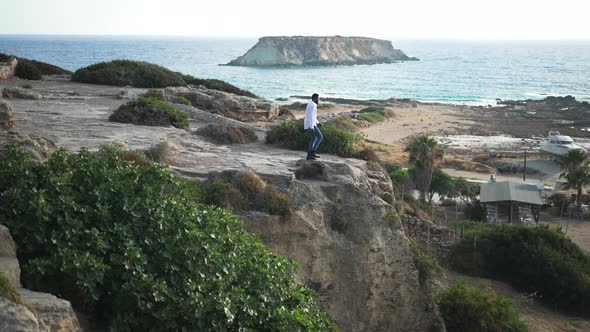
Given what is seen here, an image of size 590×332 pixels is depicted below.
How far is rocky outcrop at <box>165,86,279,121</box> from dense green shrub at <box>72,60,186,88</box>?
280cm

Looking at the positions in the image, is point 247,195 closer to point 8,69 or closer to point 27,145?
point 27,145

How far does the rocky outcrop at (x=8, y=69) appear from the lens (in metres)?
26.8

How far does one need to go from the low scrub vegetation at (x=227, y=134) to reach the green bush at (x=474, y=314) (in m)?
6.62

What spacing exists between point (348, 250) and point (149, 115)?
7.92 meters

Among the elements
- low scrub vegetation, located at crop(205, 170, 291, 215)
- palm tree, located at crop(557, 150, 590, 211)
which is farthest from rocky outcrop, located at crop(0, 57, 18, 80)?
palm tree, located at crop(557, 150, 590, 211)

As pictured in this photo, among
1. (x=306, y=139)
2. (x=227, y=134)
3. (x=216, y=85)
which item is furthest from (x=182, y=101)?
(x=306, y=139)

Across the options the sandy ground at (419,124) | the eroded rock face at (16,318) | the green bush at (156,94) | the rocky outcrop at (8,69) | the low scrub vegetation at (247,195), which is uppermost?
the rocky outcrop at (8,69)

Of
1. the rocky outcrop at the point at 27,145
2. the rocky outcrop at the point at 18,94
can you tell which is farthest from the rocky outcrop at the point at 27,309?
the rocky outcrop at the point at 18,94

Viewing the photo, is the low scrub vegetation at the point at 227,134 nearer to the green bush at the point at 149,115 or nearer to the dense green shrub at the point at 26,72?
the green bush at the point at 149,115

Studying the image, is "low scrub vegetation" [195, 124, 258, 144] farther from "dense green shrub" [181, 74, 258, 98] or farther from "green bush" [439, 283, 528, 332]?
"dense green shrub" [181, 74, 258, 98]

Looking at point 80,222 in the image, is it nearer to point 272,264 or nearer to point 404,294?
point 272,264

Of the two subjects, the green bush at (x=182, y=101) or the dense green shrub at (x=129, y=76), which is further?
the dense green shrub at (x=129, y=76)

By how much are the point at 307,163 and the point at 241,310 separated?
7.07m

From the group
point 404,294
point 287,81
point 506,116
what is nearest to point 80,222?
point 404,294
